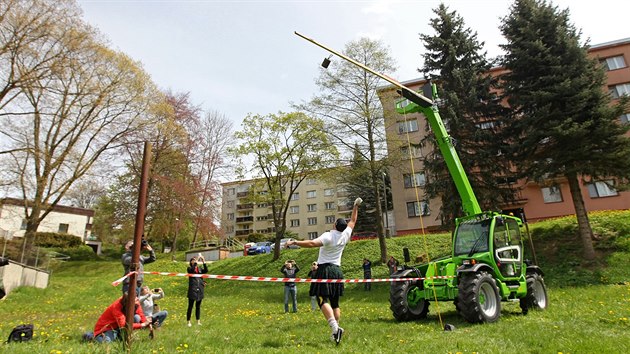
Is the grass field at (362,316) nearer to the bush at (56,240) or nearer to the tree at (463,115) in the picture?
the tree at (463,115)

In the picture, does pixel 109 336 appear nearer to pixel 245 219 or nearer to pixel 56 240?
pixel 56 240

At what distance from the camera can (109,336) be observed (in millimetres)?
5957

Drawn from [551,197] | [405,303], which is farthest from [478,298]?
[551,197]

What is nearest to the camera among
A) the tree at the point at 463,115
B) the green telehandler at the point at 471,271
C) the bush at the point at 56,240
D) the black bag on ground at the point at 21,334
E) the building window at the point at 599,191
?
the black bag on ground at the point at 21,334

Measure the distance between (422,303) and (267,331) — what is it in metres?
4.13

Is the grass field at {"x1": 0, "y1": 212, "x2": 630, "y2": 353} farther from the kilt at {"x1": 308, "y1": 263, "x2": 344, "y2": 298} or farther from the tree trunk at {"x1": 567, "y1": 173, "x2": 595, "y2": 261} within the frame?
the kilt at {"x1": 308, "y1": 263, "x2": 344, "y2": 298}

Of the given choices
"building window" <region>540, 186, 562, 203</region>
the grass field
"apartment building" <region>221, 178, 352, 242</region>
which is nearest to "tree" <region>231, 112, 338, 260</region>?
the grass field

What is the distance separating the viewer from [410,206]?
34.7 meters

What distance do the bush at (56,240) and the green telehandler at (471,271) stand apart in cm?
4124

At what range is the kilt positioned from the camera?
19.9 feet

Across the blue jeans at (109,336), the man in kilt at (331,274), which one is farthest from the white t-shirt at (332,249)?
the blue jeans at (109,336)

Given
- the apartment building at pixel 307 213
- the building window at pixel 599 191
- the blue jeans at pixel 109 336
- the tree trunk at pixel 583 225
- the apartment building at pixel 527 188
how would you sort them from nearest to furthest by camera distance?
the blue jeans at pixel 109 336, the tree trunk at pixel 583 225, the apartment building at pixel 527 188, the building window at pixel 599 191, the apartment building at pixel 307 213

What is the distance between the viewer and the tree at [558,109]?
1619 cm

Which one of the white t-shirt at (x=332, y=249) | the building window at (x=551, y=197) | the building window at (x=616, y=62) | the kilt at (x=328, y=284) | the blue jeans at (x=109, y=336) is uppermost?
the building window at (x=616, y=62)
